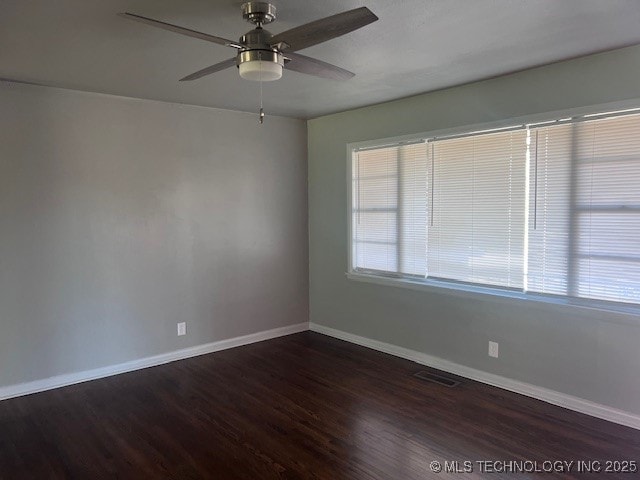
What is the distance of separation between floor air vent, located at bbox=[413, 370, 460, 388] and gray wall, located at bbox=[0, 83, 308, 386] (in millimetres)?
1806

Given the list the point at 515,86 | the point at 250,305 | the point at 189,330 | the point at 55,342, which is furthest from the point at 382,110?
the point at 55,342

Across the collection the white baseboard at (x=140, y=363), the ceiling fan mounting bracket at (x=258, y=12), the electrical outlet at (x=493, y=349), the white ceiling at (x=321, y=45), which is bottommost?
the white baseboard at (x=140, y=363)

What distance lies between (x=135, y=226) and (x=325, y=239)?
2025mm

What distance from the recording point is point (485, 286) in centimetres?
376

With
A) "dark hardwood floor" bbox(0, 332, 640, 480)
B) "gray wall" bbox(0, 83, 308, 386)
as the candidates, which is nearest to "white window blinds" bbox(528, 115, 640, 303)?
"dark hardwood floor" bbox(0, 332, 640, 480)

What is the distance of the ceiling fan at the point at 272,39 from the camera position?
70.8 inches

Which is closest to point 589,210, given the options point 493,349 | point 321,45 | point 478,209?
point 478,209

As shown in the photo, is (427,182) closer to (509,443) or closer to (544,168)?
(544,168)

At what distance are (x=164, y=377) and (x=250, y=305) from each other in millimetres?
1229

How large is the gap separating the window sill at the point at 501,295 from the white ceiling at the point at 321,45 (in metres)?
1.66

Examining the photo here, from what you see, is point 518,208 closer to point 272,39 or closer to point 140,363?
point 272,39

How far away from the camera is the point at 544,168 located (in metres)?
3.32

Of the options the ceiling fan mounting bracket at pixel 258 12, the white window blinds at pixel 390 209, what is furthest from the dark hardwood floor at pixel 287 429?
the ceiling fan mounting bracket at pixel 258 12

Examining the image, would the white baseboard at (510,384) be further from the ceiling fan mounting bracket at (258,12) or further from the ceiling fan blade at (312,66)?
the ceiling fan mounting bracket at (258,12)
